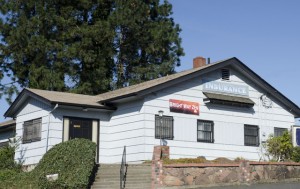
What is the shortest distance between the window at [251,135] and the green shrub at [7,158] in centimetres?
1270

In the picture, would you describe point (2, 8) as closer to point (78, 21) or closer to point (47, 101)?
point (78, 21)

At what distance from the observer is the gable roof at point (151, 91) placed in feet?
82.7

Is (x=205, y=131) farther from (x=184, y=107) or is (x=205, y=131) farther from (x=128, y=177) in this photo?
(x=128, y=177)

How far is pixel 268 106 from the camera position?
2995cm

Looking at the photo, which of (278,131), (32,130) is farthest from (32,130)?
(278,131)

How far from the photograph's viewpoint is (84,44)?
3834 cm

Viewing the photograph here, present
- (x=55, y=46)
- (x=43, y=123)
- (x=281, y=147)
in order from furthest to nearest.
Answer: (x=55, y=46)
(x=281, y=147)
(x=43, y=123)

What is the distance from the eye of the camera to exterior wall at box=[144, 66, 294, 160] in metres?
A: 25.5

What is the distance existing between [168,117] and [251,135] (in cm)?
591

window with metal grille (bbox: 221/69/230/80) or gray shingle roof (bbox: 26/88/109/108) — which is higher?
window with metal grille (bbox: 221/69/230/80)

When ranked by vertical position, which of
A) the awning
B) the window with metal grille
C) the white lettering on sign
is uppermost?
the window with metal grille

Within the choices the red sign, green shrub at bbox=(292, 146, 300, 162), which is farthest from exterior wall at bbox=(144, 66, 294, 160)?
green shrub at bbox=(292, 146, 300, 162)

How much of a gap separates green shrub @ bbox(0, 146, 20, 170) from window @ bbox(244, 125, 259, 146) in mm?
12696

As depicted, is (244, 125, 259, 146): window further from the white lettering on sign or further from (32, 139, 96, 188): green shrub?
(32, 139, 96, 188): green shrub
